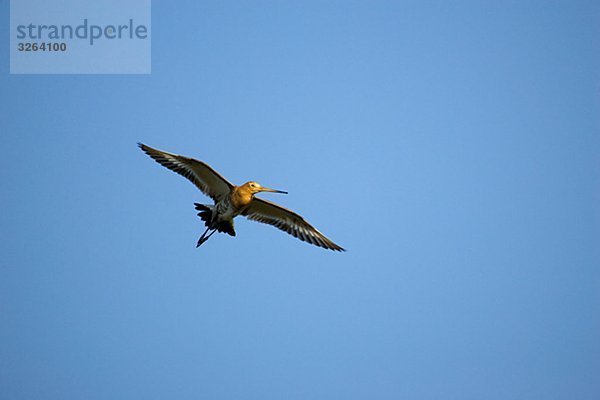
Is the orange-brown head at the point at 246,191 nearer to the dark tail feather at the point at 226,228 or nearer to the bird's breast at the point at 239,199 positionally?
the bird's breast at the point at 239,199

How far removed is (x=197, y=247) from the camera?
21.1 metres

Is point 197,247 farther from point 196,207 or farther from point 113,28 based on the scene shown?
point 113,28

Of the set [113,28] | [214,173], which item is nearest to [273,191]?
[214,173]

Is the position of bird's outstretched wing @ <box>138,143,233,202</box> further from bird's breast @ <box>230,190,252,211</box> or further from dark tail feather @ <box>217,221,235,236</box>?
dark tail feather @ <box>217,221,235,236</box>

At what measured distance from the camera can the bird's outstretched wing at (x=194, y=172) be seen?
70.6ft

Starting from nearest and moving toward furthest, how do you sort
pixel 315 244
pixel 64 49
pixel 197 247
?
pixel 197 247 → pixel 315 244 → pixel 64 49

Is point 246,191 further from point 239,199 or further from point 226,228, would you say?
point 226,228

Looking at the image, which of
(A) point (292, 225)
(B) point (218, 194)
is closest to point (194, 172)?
(B) point (218, 194)

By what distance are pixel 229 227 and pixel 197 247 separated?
1.07 m

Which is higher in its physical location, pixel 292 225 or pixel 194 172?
pixel 194 172

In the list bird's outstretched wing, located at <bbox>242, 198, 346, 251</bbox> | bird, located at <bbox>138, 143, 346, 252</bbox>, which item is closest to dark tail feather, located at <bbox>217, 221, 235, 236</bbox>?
bird, located at <bbox>138, 143, 346, 252</bbox>

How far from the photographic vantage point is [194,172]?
21.8m

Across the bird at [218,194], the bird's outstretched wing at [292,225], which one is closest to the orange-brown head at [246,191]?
the bird at [218,194]

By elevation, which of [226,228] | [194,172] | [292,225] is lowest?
[226,228]
